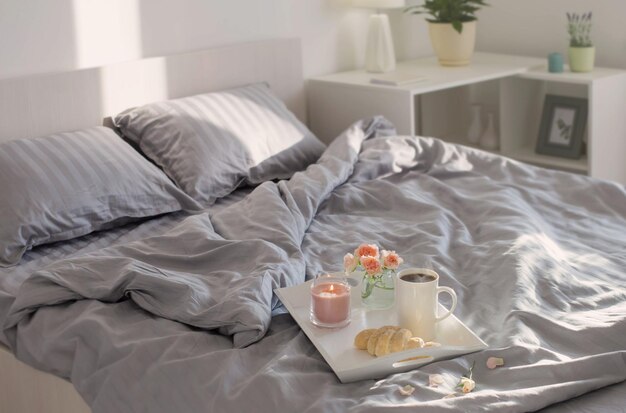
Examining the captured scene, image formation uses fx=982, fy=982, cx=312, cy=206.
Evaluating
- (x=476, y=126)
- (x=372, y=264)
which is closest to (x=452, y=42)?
(x=476, y=126)

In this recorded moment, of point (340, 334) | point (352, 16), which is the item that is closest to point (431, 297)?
point (340, 334)

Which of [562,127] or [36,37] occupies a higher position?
[36,37]

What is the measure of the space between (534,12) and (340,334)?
2.45 m

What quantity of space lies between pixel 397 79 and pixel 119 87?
1007 millimetres

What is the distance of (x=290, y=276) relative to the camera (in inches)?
82.4

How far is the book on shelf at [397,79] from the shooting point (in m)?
3.43

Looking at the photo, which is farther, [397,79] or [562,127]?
[562,127]

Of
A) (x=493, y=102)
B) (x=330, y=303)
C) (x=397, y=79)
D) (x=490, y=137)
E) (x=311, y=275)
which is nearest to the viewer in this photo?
(x=330, y=303)

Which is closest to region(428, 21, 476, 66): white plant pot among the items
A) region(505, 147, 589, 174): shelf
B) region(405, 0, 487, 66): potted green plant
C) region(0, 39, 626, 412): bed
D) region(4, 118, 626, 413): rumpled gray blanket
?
region(405, 0, 487, 66): potted green plant

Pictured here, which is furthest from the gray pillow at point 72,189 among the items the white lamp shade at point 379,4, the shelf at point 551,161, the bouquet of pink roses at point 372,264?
the shelf at point 551,161

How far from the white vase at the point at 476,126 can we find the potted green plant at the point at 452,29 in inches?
10.4

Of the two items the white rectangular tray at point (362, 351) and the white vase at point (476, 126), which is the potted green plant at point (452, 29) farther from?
the white rectangular tray at point (362, 351)

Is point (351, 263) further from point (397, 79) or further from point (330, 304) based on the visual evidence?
point (397, 79)

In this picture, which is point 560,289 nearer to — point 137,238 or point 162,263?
point 162,263
